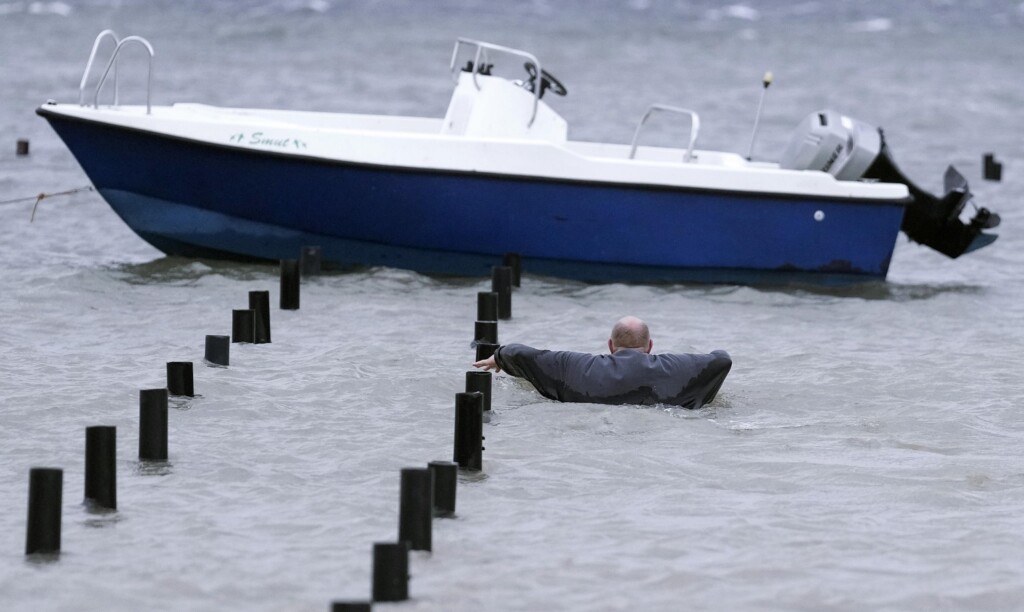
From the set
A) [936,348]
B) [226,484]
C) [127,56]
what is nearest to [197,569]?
[226,484]

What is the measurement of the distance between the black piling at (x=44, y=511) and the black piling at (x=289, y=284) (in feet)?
19.2

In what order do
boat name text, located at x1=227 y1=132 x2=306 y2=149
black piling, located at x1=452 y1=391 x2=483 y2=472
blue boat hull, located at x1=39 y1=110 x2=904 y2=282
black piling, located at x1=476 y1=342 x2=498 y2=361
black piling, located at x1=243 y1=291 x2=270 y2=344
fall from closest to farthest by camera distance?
black piling, located at x1=452 y1=391 x2=483 y2=472 → black piling, located at x1=476 y1=342 x2=498 y2=361 → black piling, located at x1=243 y1=291 x2=270 y2=344 → boat name text, located at x1=227 y1=132 x2=306 y2=149 → blue boat hull, located at x1=39 y1=110 x2=904 y2=282

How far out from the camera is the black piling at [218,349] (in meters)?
10.6

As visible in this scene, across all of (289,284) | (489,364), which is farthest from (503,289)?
(489,364)

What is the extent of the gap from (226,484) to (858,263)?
7.78 metres

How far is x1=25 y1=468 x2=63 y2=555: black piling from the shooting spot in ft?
21.9

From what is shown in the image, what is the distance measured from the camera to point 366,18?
66.1m

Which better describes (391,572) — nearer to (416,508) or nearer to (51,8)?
(416,508)

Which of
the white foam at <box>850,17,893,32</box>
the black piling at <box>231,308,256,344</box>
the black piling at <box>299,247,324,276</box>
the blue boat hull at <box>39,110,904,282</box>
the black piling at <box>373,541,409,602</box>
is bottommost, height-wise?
the black piling at <box>373,541,409,602</box>

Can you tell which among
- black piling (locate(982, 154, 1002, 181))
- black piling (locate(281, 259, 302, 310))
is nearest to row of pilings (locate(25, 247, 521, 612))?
black piling (locate(281, 259, 302, 310))

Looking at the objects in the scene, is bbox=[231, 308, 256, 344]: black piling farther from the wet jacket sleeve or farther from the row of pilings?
the wet jacket sleeve

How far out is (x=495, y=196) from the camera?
1386 centimetres

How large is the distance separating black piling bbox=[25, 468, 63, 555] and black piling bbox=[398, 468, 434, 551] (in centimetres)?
136

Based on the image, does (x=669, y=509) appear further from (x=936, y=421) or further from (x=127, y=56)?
(x=127, y=56)
